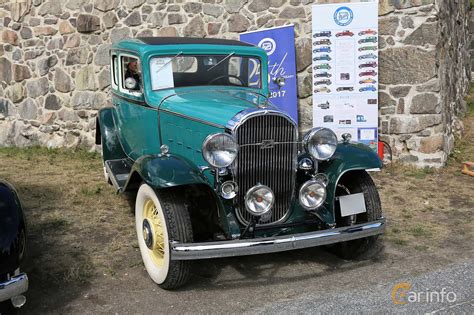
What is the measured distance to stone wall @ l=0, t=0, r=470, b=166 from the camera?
7.01 meters

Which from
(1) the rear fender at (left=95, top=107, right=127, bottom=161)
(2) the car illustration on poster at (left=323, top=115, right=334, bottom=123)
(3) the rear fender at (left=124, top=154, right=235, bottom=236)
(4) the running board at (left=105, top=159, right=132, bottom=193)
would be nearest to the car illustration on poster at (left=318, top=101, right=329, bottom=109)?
(2) the car illustration on poster at (left=323, top=115, right=334, bottom=123)

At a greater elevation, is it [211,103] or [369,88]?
[211,103]

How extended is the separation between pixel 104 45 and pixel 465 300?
22.3 feet

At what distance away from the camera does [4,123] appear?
9.59m

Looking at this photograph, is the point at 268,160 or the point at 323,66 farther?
the point at 323,66

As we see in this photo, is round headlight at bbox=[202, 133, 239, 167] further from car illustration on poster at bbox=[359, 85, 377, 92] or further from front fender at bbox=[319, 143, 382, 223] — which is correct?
car illustration on poster at bbox=[359, 85, 377, 92]

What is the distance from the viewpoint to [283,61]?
743cm

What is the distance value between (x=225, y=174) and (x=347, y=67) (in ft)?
12.9

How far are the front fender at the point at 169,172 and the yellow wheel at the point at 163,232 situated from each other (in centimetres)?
15

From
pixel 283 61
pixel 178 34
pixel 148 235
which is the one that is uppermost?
pixel 178 34

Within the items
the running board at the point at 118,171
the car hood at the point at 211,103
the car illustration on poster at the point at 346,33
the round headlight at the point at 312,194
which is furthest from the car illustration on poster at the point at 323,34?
the round headlight at the point at 312,194

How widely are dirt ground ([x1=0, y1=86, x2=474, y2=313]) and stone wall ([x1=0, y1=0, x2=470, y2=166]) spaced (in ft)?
3.62

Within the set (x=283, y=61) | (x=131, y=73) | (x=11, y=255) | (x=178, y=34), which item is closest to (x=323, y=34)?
(x=283, y=61)

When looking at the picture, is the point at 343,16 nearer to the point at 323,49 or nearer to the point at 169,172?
the point at 323,49
